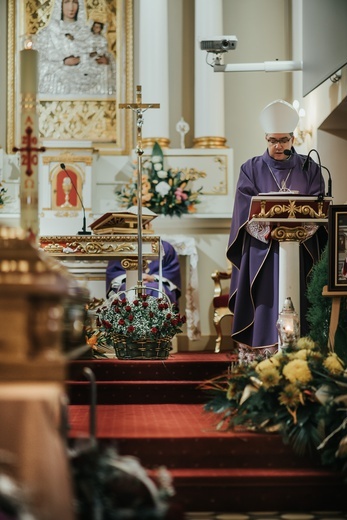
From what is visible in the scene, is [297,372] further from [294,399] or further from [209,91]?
[209,91]

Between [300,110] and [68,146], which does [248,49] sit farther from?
[68,146]

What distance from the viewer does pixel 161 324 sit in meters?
7.30

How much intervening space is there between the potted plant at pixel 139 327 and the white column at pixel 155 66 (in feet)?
12.4

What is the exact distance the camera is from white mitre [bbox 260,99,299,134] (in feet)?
24.2

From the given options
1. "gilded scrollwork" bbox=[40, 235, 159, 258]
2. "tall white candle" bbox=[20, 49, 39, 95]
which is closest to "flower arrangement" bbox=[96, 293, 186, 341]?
"gilded scrollwork" bbox=[40, 235, 159, 258]

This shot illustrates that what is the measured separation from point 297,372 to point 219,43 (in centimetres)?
540

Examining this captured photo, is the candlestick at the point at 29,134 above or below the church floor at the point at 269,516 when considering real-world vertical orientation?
above

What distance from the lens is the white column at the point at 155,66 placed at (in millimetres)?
10805

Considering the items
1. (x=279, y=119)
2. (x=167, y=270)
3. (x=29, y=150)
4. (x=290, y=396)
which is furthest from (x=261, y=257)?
(x=29, y=150)

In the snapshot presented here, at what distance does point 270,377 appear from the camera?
5.27 m

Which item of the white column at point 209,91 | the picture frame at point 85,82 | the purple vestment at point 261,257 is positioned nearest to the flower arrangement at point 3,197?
the picture frame at point 85,82

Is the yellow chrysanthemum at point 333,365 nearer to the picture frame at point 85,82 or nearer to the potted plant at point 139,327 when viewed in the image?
the potted plant at point 139,327

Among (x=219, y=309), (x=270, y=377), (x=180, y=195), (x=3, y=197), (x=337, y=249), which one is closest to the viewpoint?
(x=270, y=377)

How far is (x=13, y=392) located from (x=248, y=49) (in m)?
8.42
